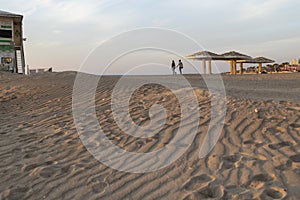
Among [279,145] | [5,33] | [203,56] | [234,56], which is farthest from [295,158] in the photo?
[234,56]

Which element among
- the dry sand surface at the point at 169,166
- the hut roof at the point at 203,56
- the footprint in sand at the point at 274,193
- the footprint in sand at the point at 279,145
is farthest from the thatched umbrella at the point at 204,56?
the footprint in sand at the point at 274,193

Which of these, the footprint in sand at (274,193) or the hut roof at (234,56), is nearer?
the footprint in sand at (274,193)

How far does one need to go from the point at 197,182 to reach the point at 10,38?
75.4 feet

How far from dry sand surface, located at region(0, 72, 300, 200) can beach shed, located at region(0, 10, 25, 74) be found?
1723 centimetres

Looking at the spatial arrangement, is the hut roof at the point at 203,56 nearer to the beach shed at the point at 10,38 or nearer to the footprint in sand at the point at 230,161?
the beach shed at the point at 10,38

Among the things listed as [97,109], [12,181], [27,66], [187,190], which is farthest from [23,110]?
[27,66]

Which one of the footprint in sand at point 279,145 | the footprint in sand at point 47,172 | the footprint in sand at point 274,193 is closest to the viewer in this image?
the footprint in sand at point 274,193

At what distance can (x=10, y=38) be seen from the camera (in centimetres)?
2241

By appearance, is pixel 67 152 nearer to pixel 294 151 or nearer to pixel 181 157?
pixel 181 157

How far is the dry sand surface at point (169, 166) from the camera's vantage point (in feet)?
10.7

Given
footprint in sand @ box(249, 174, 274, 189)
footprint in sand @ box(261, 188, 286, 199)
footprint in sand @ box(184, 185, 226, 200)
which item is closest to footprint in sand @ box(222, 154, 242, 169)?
footprint in sand @ box(249, 174, 274, 189)

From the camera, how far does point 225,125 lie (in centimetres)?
533

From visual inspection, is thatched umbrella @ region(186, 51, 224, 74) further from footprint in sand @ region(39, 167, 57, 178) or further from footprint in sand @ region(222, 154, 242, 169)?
footprint in sand @ region(39, 167, 57, 178)

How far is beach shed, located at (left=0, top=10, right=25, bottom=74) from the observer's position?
21859 mm
